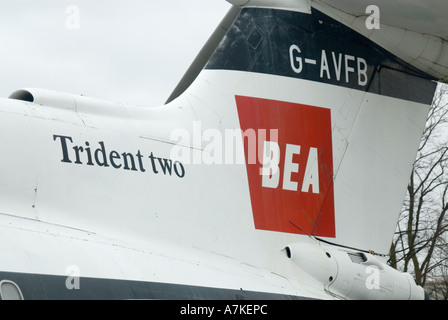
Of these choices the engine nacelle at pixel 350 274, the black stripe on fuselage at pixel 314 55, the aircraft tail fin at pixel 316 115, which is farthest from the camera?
the black stripe on fuselage at pixel 314 55

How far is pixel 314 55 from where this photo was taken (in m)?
6.13

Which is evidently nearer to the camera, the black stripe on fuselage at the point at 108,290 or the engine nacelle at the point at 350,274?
the black stripe on fuselage at the point at 108,290

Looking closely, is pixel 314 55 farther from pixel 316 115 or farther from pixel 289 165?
pixel 289 165

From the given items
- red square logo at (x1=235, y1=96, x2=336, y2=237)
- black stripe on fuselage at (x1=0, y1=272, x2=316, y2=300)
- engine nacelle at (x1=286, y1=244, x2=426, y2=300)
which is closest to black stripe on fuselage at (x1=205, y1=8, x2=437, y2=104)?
red square logo at (x1=235, y1=96, x2=336, y2=237)

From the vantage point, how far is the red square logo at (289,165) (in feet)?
18.6

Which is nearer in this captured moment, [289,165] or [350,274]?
[350,274]

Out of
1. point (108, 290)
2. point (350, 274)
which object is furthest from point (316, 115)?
point (108, 290)

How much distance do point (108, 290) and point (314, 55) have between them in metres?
2.55

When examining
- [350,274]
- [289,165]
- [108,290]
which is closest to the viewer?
[108,290]

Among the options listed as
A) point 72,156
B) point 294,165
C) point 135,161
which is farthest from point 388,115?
point 72,156

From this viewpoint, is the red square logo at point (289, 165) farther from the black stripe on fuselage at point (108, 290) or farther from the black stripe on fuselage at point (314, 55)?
the black stripe on fuselage at point (108, 290)

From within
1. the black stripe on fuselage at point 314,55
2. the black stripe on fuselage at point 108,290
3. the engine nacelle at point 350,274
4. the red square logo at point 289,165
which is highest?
the black stripe on fuselage at point 314,55

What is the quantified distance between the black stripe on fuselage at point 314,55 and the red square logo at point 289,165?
0.28 meters

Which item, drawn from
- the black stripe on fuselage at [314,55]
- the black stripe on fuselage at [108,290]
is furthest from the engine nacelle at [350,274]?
the black stripe on fuselage at [314,55]
